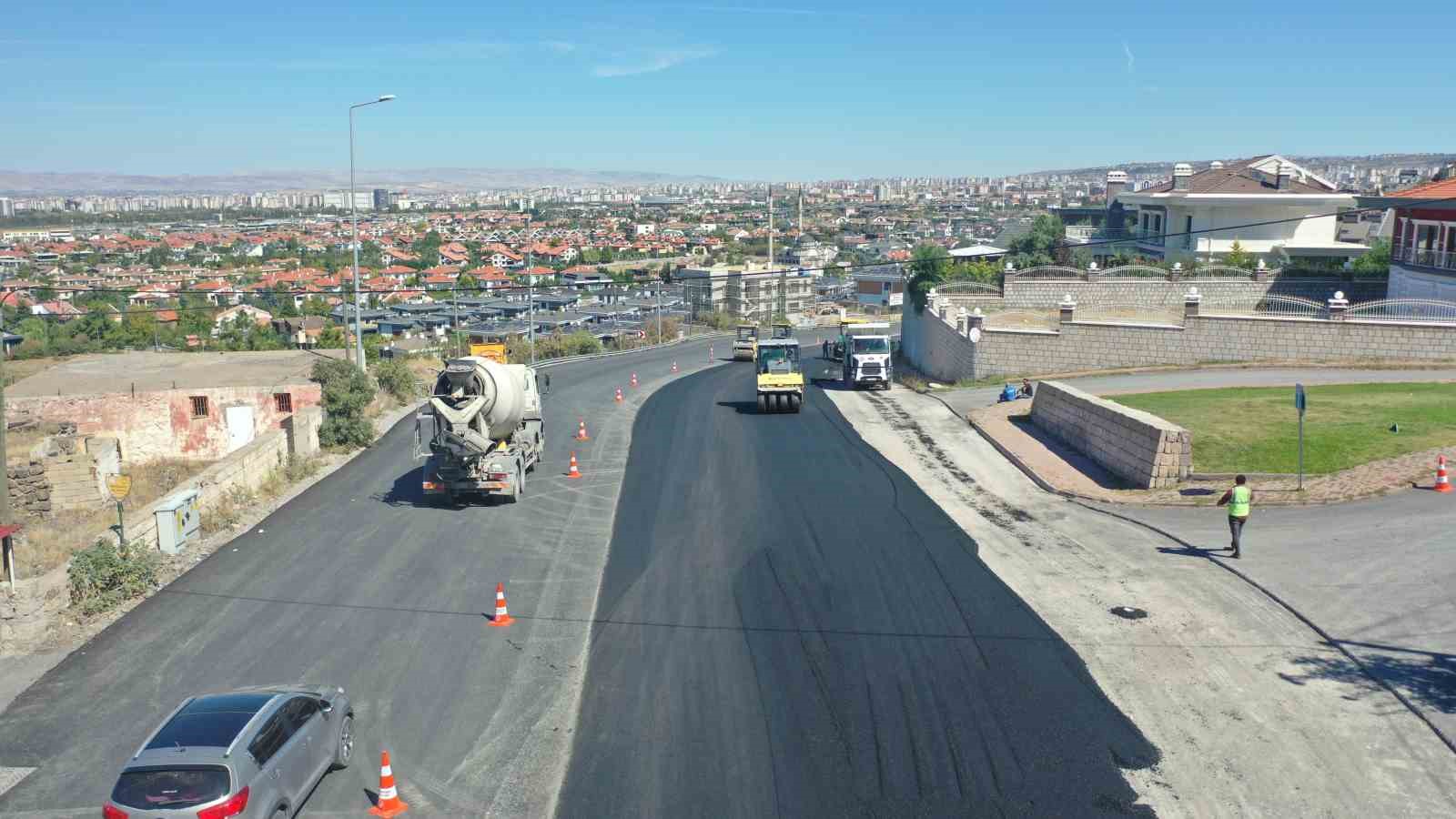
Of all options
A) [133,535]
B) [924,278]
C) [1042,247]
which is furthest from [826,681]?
[1042,247]

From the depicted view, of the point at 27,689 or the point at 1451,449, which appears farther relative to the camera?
the point at 1451,449

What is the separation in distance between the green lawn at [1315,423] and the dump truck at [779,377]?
1075 cm

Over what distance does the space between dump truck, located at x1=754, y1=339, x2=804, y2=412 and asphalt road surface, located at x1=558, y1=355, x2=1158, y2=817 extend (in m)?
12.0

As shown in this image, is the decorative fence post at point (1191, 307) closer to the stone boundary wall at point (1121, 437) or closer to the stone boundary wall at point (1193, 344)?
the stone boundary wall at point (1193, 344)

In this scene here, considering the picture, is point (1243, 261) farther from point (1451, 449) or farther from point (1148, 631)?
point (1148, 631)

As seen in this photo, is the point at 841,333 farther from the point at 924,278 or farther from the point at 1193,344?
the point at 1193,344

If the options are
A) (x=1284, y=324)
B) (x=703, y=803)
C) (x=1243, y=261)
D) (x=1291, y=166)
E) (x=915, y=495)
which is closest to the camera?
(x=703, y=803)

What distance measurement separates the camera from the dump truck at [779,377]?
35281 millimetres

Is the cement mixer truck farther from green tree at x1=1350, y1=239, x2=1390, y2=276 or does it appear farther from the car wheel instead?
green tree at x1=1350, y1=239, x2=1390, y2=276

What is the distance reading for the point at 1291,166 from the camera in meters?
62.1

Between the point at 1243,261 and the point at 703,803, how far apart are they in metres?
46.6

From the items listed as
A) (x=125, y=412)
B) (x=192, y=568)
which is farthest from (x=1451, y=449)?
(x=125, y=412)

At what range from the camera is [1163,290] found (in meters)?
47.3

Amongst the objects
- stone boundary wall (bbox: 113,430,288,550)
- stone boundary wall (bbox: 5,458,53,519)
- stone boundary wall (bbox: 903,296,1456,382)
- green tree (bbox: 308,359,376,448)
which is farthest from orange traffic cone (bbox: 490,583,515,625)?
stone boundary wall (bbox: 903,296,1456,382)
